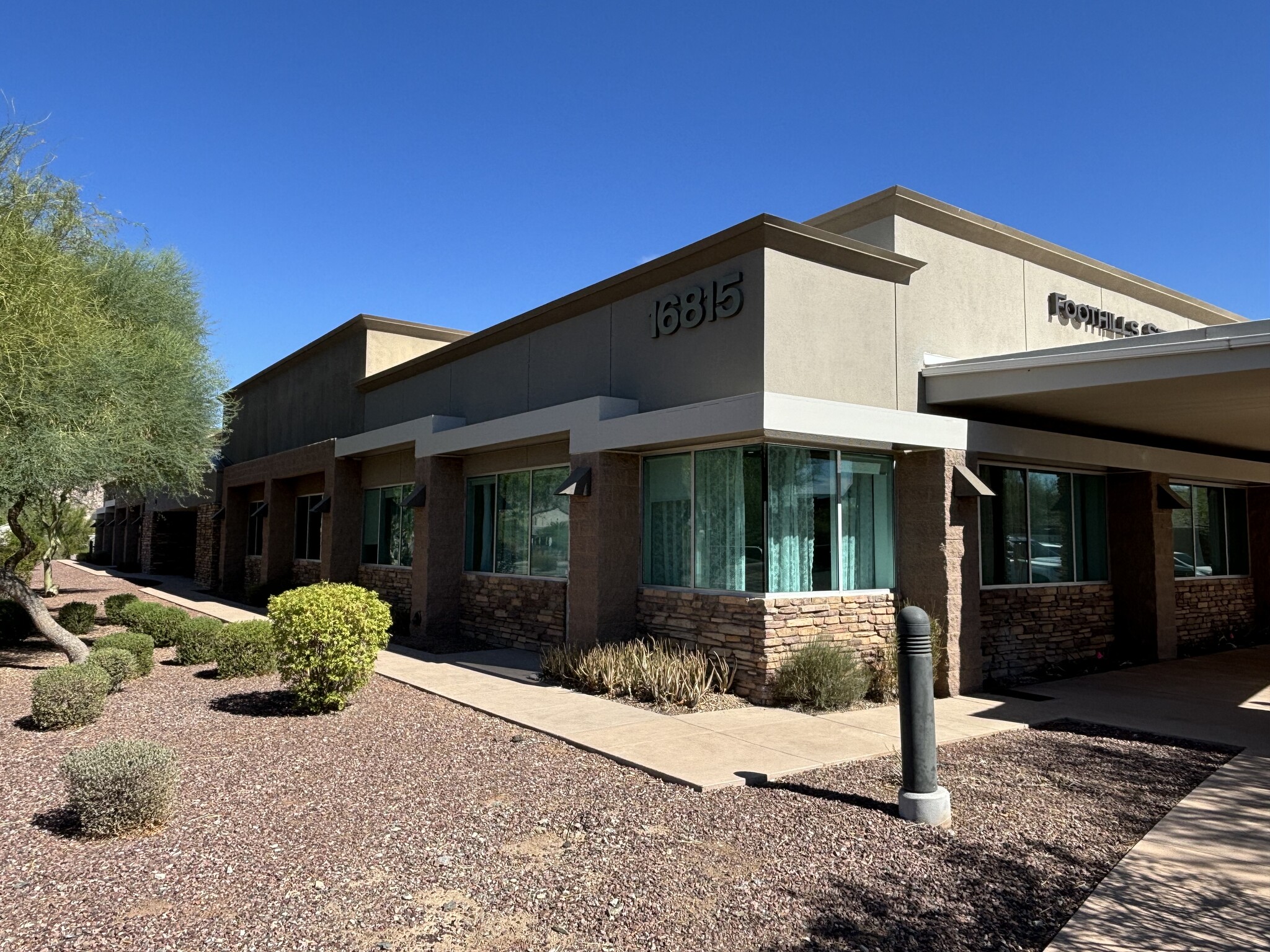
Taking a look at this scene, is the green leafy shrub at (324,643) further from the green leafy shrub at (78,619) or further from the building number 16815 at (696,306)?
the green leafy shrub at (78,619)

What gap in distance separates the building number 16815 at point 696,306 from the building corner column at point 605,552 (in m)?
1.78

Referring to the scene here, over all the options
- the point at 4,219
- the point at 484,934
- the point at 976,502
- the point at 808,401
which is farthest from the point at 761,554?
the point at 4,219

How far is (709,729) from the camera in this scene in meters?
8.44

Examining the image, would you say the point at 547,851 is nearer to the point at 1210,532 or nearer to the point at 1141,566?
the point at 1141,566

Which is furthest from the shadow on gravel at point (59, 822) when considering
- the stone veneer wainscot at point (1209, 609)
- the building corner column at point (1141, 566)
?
the stone veneer wainscot at point (1209, 609)

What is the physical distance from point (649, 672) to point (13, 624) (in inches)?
410

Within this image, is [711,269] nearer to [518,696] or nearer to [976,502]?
[976,502]

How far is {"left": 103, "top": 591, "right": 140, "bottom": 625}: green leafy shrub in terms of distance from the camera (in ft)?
50.3

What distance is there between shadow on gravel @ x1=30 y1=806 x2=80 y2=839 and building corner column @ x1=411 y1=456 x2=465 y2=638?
8.85m

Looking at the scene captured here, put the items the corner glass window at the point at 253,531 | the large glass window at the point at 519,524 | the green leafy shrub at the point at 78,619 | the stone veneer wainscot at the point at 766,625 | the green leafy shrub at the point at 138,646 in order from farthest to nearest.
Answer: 1. the corner glass window at the point at 253,531
2. the green leafy shrub at the point at 78,619
3. the large glass window at the point at 519,524
4. the green leafy shrub at the point at 138,646
5. the stone veneer wainscot at the point at 766,625

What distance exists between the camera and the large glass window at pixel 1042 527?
38.2ft

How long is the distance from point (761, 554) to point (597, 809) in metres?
4.27

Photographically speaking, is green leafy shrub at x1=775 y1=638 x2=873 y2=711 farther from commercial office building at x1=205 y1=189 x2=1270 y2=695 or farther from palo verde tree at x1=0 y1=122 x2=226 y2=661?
palo verde tree at x1=0 y1=122 x2=226 y2=661

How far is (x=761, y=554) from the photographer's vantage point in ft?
31.8
